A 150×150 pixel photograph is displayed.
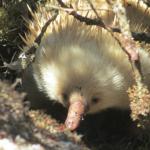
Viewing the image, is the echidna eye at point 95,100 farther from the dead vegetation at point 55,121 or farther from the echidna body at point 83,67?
the dead vegetation at point 55,121

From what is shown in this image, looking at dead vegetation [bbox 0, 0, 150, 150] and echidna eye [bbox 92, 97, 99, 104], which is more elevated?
dead vegetation [bbox 0, 0, 150, 150]

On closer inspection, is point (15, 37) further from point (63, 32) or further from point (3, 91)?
point (3, 91)

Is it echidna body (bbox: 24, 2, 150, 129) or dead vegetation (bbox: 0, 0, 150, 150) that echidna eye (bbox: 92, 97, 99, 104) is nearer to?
echidna body (bbox: 24, 2, 150, 129)

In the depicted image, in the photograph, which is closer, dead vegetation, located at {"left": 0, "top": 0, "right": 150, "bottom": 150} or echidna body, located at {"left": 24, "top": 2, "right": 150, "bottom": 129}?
dead vegetation, located at {"left": 0, "top": 0, "right": 150, "bottom": 150}

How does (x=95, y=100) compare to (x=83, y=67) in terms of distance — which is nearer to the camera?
(x=83, y=67)

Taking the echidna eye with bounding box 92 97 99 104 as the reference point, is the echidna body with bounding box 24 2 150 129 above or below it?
above

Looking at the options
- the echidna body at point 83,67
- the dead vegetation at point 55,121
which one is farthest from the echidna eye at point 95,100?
the dead vegetation at point 55,121

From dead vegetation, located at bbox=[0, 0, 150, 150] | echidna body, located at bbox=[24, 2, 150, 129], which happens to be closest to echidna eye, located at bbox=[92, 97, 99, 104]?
echidna body, located at bbox=[24, 2, 150, 129]

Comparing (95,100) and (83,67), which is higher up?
(83,67)
